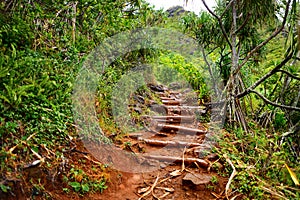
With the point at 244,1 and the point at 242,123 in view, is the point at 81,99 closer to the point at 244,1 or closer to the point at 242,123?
the point at 242,123

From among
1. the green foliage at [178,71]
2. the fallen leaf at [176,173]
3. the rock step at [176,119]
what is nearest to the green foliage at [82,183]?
the fallen leaf at [176,173]

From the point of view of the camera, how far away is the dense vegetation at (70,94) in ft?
6.20

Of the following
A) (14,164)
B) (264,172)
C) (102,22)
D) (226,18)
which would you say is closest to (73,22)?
(102,22)

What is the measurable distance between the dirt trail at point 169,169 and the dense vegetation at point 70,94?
0.67 feet

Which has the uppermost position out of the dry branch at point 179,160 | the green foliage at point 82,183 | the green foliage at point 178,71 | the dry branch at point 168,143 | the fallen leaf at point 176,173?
the green foliage at point 178,71

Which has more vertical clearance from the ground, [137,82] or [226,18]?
[226,18]

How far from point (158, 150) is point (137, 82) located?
215 cm

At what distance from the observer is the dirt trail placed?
2.44 meters

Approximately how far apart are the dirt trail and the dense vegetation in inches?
8.1

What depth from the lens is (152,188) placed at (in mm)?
2510

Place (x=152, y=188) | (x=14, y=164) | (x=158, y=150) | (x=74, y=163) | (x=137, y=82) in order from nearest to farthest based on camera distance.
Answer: (x=14, y=164) → (x=74, y=163) → (x=152, y=188) → (x=158, y=150) → (x=137, y=82)

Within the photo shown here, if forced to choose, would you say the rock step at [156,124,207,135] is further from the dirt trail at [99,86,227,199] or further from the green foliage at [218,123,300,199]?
the green foliage at [218,123,300,199]

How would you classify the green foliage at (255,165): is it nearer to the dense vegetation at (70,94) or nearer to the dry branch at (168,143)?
the dense vegetation at (70,94)

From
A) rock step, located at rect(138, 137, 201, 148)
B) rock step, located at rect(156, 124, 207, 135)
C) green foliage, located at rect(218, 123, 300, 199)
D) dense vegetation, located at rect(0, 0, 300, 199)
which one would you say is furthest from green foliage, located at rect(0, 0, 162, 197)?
green foliage, located at rect(218, 123, 300, 199)
